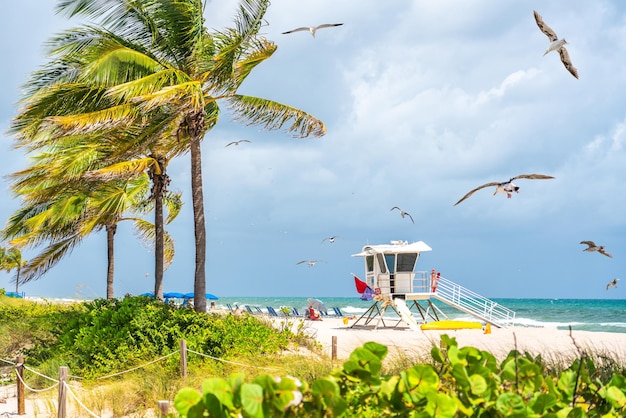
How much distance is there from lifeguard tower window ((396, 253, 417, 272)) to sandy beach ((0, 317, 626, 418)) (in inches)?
92.4

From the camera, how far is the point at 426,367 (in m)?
3.12

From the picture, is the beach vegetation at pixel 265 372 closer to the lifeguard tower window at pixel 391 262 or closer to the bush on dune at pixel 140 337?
the bush on dune at pixel 140 337

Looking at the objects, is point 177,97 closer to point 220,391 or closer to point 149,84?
point 149,84

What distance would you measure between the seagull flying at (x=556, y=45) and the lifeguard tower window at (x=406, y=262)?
52.4 feet

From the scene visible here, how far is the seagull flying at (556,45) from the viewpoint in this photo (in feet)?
37.7

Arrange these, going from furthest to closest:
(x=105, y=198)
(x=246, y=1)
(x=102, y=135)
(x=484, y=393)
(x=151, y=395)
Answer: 1. (x=105, y=198)
2. (x=102, y=135)
3. (x=246, y=1)
4. (x=151, y=395)
5. (x=484, y=393)

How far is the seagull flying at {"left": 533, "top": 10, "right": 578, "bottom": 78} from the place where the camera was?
11.5 metres

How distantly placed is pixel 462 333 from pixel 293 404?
73.0ft

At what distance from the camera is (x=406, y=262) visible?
2761 cm

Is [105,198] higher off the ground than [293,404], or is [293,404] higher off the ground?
[105,198]

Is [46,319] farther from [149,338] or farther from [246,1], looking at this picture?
[246,1]

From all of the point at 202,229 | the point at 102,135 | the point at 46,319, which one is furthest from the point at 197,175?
the point at 46,319

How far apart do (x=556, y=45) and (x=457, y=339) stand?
1255cm

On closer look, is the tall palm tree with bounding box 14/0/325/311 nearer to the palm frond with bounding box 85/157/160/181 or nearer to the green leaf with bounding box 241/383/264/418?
the palm frond with bounding box 85/157/160/181
